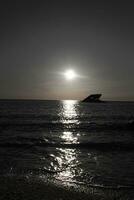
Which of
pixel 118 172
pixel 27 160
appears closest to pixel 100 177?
pixel 118 172

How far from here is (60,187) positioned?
12.4 m

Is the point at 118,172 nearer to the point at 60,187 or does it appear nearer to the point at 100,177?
the point at 100,177

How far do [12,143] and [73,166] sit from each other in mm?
11041

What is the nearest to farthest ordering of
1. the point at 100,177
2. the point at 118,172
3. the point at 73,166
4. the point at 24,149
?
the point at 100,177, the point at 118,172, the point at 73,166, the point at 24,149

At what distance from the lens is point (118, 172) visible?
1603 cm

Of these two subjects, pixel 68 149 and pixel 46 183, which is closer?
pixel 46 183

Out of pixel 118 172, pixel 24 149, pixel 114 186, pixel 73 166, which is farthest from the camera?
pixel 24 149

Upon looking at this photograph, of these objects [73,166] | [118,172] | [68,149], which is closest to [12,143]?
[68,149]

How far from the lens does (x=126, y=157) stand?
21.0 m

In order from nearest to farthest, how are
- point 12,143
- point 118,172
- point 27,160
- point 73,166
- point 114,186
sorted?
point 114,186 → point 118,172 → point 73,166 → point 27,160 → point 12,143

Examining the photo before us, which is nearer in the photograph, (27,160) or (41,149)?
(27,160)

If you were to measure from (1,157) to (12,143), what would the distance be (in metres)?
7.23

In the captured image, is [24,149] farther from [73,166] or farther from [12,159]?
[73,166]

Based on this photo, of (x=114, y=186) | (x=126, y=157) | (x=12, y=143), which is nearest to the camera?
(x=114, y=186)
